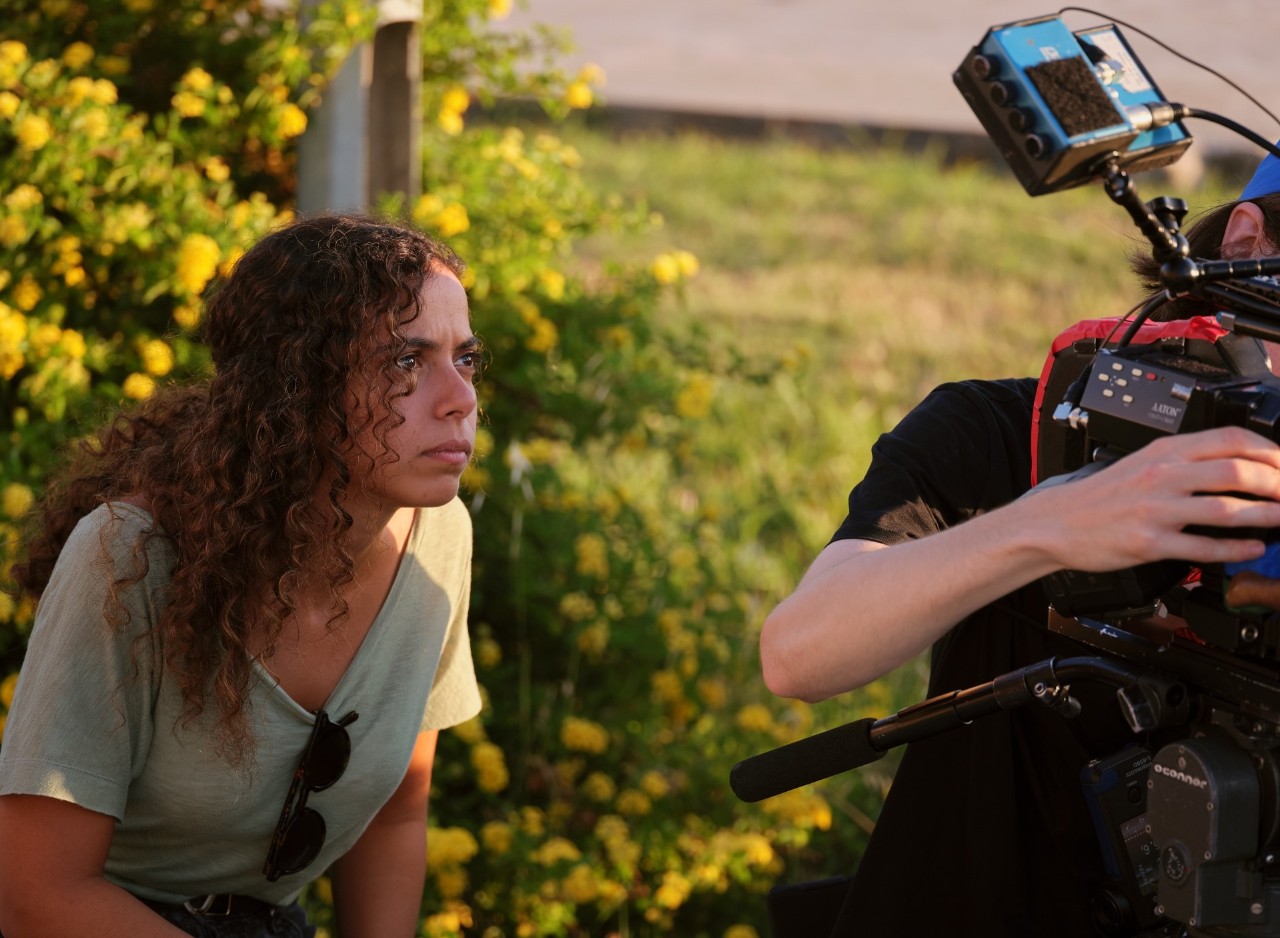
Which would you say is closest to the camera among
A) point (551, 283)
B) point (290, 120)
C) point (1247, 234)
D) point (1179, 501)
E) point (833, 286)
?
point (1179, 501)

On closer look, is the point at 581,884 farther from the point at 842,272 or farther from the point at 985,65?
the point at 842,272

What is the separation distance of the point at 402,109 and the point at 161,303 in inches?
27.0

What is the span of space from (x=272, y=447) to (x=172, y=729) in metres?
0.36

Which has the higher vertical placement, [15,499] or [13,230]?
[13,230]

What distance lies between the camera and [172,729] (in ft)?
5.86

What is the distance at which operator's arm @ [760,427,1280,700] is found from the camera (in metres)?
1.17

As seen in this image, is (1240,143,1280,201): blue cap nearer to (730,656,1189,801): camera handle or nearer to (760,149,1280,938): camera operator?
(760,149,1280,938): camera operator

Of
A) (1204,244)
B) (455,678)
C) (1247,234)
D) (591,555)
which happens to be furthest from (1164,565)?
(591,555)

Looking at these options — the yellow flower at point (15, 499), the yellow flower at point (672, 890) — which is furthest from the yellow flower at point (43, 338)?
the yellow flower at point (672, 890)

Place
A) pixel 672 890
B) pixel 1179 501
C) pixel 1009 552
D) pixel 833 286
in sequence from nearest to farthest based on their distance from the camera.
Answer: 1. pixel 1179 501
2. pixel 1009 552
3. pixel 672 890
4. pixel 833 286

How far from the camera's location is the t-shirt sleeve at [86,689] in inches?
67.1

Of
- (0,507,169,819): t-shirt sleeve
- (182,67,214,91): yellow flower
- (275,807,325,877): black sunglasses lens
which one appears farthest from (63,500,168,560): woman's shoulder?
(182,67,214,91): yellow flower

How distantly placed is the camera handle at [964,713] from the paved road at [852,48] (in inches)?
121

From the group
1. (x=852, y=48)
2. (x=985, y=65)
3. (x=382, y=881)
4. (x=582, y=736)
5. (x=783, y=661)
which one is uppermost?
(x=985, y=65)
